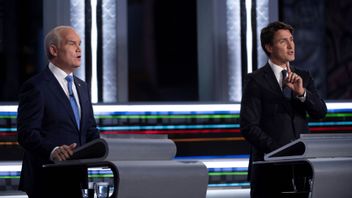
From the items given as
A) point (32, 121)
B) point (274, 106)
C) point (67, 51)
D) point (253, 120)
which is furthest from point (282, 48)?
point (32, 121)

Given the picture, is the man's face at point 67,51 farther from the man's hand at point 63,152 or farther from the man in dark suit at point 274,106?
the man in dark suit at point 274,106

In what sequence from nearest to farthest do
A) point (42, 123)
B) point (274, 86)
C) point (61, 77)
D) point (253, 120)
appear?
point (42, 123) < point (61, 77) < point (253, 120) < point (274, 86)

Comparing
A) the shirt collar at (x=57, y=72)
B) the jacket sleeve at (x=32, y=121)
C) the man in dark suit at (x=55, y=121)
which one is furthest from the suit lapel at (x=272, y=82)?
the jacket sleeve at (x=32, y=121)

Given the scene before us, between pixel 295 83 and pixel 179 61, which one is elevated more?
pixel 179 61

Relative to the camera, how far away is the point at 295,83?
371cm

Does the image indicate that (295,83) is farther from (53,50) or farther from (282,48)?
(53,50)

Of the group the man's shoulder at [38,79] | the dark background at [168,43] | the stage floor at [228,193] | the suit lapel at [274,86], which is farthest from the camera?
the dark background at [168,43]

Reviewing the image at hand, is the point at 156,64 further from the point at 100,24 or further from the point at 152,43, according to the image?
the point at 100,24

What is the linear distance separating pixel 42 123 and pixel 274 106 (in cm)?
112

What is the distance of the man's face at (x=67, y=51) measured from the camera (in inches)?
140

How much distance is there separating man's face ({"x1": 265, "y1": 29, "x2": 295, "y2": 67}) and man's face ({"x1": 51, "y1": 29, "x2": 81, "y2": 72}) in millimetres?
1002

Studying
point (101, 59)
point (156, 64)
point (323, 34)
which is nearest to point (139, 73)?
point (156, 64)

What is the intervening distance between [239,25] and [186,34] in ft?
3.05

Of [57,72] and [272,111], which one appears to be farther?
[272,111]
